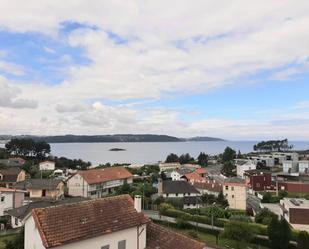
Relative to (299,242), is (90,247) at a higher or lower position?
higher

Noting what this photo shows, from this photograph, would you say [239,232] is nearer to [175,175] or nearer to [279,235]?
[279,235]

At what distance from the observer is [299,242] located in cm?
3131

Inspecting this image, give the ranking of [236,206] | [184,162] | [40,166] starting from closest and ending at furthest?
1. [236,206]
2. [40,166]
3. [184,162]

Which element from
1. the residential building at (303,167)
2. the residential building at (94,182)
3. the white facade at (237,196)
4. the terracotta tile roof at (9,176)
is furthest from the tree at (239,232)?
the residential building at (303,167)

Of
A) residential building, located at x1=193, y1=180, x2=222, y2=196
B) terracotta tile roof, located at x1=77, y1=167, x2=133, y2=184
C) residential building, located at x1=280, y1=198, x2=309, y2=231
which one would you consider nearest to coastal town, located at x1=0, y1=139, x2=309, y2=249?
terracotta tile roof, located at x1=77, y1=167, x2=133, y2=184

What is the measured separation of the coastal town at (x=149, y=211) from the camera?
667 inches

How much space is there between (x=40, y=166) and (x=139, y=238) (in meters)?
82.4

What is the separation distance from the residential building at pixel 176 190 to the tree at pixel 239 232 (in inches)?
1052

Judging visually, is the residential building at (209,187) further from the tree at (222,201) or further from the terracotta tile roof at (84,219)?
the terracotta tile roof at (84,219)

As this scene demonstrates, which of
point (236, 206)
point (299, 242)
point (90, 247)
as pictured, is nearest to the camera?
point (90, 247)

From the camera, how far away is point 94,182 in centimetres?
6425

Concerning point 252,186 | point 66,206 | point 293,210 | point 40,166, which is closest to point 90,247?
point 66,206

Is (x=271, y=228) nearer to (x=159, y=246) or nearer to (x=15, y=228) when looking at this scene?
(x=159, y=246)

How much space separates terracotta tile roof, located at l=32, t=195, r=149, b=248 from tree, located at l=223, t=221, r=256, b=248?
15.6m
